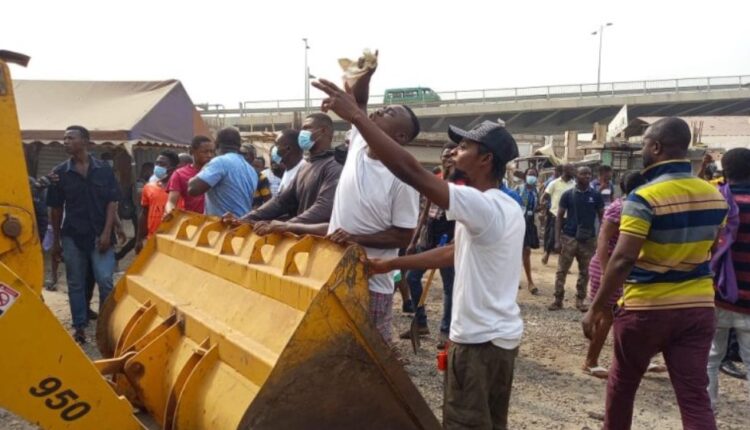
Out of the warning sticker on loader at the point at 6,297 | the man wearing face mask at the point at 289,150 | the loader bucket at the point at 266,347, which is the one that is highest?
the man wearing face mask at the point at 289,150

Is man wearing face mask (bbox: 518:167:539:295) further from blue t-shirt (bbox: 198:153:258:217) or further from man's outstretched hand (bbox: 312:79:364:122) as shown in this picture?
man's outstretched hand (bbox: 312:79:364:122)

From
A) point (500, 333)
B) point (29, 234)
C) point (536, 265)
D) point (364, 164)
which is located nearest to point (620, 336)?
point (500, 333)

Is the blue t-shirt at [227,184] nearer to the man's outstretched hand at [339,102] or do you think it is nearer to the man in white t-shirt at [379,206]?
the man in white t-shirt at [379,206]

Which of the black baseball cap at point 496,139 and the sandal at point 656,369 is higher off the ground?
the black baseball cap at point 496,139

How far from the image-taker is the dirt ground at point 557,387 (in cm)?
458

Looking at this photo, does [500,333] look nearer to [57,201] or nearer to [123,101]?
[57,201]

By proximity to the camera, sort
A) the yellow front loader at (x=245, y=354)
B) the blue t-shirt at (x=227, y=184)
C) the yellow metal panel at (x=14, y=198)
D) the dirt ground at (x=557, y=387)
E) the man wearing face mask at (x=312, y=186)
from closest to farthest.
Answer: the yellow front loader at (x=245, y=354)
the yellow metal panel at (x=14, y=198)
the man wearing face mask at (x=312, y=186)
the dirt ground at (x=557, y=387)
the blue t-shirt at (x=227, y=184)

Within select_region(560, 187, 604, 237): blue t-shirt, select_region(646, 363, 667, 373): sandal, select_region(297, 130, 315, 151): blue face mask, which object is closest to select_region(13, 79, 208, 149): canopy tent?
select_region(560, 187, 604, 237): blue t-shirt

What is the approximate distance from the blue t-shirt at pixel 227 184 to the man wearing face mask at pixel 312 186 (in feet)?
3.51

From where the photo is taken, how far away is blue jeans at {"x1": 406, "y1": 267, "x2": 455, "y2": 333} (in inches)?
239

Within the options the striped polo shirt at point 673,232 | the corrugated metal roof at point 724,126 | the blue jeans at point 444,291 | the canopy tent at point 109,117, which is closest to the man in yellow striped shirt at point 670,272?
the striped polo shirt at point 673,232

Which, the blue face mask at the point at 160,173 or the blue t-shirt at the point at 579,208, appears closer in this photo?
the blue t-shirt at the point at 579,208

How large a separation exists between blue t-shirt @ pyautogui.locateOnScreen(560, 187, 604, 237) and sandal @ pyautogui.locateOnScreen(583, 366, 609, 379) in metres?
2.72

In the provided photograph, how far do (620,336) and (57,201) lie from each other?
525cm
